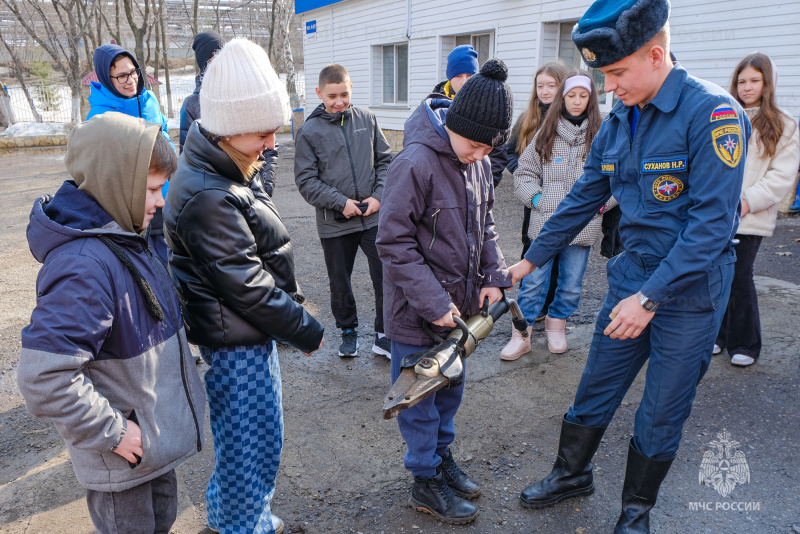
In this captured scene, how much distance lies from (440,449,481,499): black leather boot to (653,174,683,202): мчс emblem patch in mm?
1498

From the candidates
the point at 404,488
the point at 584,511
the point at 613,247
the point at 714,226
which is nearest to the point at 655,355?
the point at 714,226

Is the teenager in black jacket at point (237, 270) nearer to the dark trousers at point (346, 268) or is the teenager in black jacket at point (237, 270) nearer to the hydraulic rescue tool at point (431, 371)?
the hydraulic rescue tool at point (431, 371)

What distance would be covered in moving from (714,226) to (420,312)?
1.12 m

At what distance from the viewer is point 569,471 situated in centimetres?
265

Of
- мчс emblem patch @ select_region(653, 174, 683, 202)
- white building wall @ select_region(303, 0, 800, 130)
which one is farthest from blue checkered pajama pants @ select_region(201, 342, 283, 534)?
white building wall @ select_region(303, 0, 800, 130)

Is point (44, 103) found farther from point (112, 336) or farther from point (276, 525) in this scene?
point (112, 336)

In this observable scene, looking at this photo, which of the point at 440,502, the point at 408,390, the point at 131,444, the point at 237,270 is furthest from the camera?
the point at 440,502

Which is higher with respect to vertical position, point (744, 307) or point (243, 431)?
point (243, 431)

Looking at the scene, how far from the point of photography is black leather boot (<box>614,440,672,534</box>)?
2.36 meters

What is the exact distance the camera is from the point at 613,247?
12.3ft

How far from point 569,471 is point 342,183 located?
2.42 meters

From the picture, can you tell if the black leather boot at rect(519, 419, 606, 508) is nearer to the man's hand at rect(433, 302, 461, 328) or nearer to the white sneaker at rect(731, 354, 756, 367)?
the man's hand at rect(433, 302, 461, 328)

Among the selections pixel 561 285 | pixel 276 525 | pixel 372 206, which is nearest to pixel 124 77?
pixel 372 206

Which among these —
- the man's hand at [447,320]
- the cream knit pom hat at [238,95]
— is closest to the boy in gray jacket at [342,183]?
the man's hand at [447,320]
